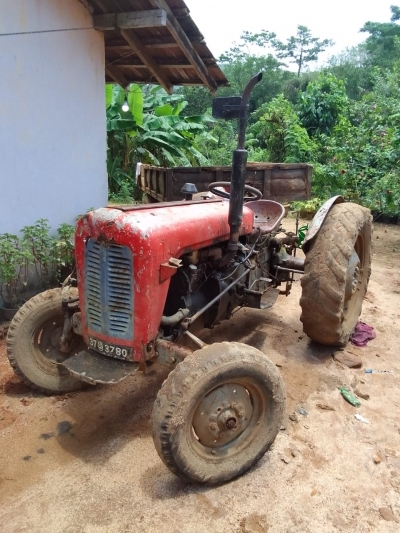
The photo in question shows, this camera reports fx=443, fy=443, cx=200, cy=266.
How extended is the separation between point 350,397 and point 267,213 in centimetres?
204

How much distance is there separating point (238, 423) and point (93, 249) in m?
1.34

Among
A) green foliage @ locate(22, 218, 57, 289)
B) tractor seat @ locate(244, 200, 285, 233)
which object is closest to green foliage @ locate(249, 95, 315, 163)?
tractor seat @ locate(244, 200, 285, 233)

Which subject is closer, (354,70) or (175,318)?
(175,318)

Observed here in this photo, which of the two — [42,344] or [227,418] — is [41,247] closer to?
[42,344]

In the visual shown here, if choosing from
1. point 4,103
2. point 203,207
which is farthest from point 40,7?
point 203,207

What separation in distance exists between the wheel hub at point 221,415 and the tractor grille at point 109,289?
1.98ft

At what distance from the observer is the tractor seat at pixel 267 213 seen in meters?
4.36

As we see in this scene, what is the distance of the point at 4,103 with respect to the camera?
433 centimetres

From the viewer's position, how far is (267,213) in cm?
461

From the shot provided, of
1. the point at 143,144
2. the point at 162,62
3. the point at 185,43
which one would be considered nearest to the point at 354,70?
the point at 143,144

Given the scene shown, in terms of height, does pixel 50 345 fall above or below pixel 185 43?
below

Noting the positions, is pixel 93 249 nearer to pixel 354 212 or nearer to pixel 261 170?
pixel 354 212

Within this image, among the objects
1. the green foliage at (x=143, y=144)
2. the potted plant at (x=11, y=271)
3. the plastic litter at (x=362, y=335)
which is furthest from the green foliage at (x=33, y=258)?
the green foliage at (x=143, y=144)

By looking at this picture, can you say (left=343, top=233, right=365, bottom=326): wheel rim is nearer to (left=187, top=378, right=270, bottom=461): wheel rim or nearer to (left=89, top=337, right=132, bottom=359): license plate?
(left=187, top=378, right=270, bottom=461): wheel rim
